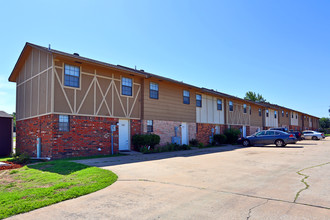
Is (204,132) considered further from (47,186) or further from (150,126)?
(47,186)

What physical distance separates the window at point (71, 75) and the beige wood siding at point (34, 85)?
85cm

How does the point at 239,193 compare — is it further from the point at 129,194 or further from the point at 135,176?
the point at 135,176

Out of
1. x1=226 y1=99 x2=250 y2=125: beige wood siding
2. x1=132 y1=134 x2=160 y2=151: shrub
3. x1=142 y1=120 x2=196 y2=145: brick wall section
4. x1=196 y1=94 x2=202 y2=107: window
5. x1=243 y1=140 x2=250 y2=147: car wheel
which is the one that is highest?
x1=196 y1=94 x2=202 y2=107: window

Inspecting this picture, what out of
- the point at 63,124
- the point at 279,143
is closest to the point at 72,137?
the point at 63,124

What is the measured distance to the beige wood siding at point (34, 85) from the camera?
14480 millimetres

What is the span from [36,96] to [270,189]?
14902mm

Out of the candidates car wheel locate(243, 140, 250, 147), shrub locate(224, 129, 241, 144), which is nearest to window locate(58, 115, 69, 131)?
car wheel locate(243, 140, 250, 147)

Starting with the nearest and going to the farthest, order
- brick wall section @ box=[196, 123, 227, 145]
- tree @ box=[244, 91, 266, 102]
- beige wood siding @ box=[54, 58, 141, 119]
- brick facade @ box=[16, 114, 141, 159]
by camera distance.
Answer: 1. brick facade @ box=[16, 114, 141, 159]
2. beige wood siding @ box=[54, 58, 141, 119]
3. brick wall section @ box=[196, 123, 227, 145]
4. tree @ box=[244, 91, 266, 102]

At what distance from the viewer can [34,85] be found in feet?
54.2

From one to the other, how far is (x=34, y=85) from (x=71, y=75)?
149 inches

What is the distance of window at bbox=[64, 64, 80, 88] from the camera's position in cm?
1434

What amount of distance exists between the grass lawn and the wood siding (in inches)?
636

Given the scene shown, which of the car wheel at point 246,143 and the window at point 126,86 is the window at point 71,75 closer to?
the window at point 126,86

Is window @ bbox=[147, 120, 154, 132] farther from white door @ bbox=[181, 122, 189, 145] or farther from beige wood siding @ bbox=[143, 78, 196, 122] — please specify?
white door @ bbox=[181, 122, 189, 145]
